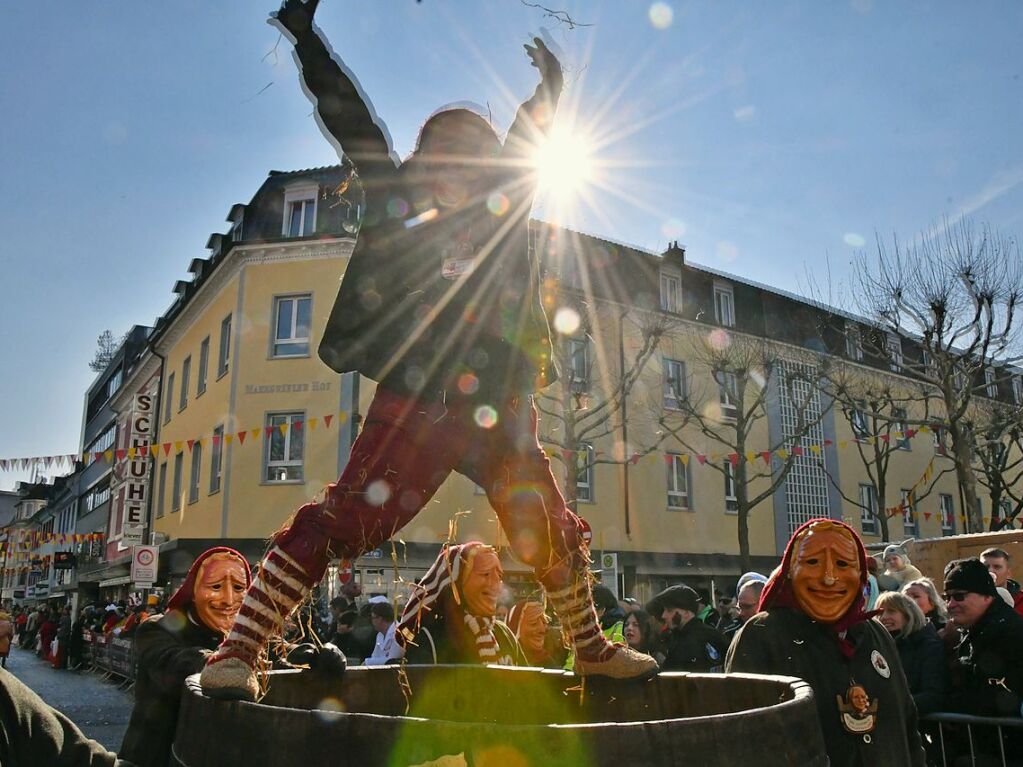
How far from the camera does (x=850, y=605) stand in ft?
9.42

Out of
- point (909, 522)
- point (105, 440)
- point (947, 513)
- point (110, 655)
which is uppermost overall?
point (105, 440)

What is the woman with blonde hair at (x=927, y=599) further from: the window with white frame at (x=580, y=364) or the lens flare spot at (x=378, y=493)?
the window with white frame at (x=580, y=364)

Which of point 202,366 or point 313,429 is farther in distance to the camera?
point 202,366

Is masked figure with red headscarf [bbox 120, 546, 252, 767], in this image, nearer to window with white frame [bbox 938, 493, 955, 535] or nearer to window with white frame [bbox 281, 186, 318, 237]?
window with white frame [bbox 281, 186, 318, 237]

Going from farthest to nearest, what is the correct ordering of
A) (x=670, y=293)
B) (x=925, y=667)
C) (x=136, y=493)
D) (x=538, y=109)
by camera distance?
(x=136, y=493), (x=670, y=293), (x=925, y=667), (x=538, y=109)

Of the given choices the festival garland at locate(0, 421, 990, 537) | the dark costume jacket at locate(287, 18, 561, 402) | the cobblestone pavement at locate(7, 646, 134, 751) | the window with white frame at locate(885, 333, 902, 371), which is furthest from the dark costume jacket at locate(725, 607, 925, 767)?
the window with white frame at locate(885, 333, 902, 371)

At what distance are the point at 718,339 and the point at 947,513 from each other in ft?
44.0

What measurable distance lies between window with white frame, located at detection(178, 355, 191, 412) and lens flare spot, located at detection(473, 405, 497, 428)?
89.5 feet

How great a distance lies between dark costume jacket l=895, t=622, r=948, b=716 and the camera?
4.39 m

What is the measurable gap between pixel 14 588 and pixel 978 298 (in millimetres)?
74724

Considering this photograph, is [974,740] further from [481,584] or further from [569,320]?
[569,320]

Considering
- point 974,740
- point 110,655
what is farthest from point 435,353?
point 110,655

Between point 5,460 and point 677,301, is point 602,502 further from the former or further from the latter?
point 5,460

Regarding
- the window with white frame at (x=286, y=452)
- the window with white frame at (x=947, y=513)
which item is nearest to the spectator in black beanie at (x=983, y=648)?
the window with white frame at (x=286, y=452)
